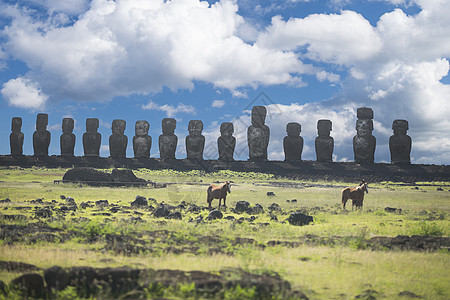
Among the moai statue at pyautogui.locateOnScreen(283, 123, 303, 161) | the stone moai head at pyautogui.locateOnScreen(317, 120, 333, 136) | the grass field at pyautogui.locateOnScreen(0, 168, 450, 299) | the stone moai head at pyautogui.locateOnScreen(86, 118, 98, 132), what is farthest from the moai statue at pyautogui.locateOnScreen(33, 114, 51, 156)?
the grass field at pyautogui.locateOnScreen(0, 168, 450, 299)

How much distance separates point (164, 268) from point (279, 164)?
37.1 metres

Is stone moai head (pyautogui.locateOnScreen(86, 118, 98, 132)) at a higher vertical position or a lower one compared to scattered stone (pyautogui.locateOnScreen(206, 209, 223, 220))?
higher

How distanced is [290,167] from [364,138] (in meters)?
8.43

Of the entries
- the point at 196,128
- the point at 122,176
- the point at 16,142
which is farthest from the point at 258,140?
the point at 16,142

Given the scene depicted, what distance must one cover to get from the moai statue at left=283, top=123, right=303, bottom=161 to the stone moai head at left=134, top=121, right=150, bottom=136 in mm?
15720

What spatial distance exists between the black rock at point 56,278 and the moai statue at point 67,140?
46.2 metres

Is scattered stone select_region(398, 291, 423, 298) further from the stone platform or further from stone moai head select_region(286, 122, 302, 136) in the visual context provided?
stone moai head select_region(286, 122, 302, 136)

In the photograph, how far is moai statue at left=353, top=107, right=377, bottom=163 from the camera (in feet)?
145

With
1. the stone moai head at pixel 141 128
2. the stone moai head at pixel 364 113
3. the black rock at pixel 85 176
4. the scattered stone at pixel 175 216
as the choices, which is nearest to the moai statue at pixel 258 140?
the stone moai head at pixel 364 113

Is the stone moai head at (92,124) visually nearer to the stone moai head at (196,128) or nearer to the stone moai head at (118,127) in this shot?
the stone moai head at (118,127)

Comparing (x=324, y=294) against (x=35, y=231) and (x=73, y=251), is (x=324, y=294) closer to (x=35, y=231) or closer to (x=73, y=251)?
(x=73, y=251)

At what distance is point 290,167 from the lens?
42.8m

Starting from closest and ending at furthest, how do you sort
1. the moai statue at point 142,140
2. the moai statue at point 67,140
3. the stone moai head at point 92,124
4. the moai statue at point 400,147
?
the moai statue at point 400,147 → the moai statue at point 142,140 → the moai statue at point 67,140 → the stone moai head at point 92,124

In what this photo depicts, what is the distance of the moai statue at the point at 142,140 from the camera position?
48.6m
